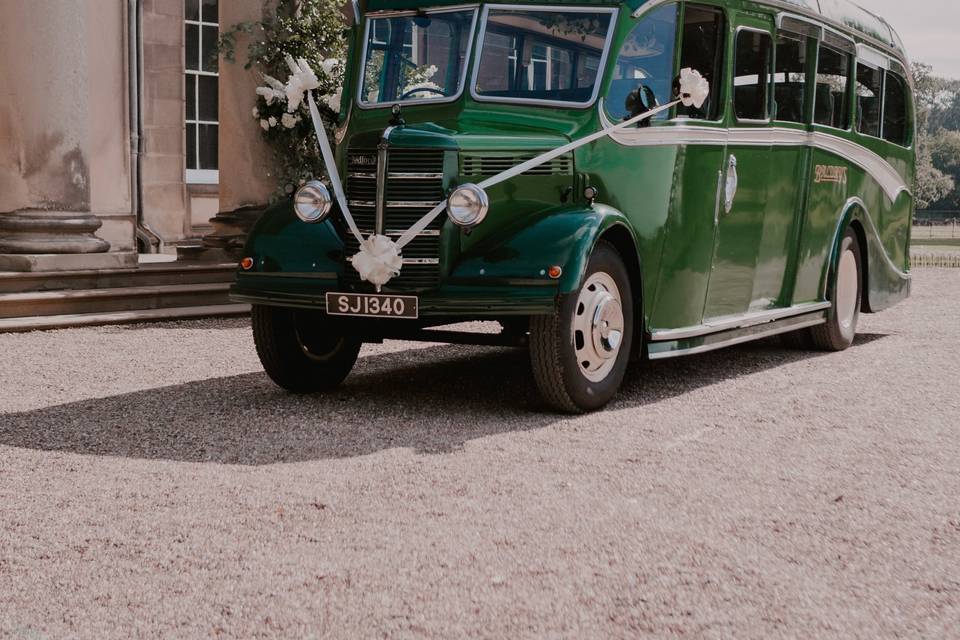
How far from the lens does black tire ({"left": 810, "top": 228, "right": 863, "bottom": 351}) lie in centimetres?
1073

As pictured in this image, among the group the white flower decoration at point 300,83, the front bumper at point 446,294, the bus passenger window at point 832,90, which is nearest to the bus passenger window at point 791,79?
the bus passenger window at point 832,90

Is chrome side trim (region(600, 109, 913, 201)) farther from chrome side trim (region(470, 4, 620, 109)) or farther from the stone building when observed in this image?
the stone building

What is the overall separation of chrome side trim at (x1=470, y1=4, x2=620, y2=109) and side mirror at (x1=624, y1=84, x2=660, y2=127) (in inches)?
9.5

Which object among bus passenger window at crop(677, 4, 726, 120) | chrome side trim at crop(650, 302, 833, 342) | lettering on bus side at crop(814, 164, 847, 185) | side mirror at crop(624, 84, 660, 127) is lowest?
chrome side trim at crop(650, 302, 833, 342)

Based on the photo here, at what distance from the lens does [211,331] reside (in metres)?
11.8

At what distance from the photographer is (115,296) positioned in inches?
492

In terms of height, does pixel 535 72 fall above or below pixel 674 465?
above

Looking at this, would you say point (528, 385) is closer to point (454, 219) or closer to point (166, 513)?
point (454, 219)

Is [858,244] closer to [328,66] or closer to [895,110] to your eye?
[895,110]

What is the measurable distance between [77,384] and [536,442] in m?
3.34

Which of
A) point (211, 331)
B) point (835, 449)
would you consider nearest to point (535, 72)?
point (835, 449)

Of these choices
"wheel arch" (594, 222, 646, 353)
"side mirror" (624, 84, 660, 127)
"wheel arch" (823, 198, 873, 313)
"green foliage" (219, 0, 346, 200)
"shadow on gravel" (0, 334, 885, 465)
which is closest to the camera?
"shadow on gravel" (0, 334, 885, 465)

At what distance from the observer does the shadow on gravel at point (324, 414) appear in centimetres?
638

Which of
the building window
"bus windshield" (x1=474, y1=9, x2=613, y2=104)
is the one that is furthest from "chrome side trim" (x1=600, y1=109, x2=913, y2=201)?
the building window
